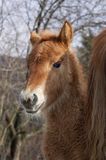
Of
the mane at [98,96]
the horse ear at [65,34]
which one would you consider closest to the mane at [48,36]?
the horse ear at [65,34]

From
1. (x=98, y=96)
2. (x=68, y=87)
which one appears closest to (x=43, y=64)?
(x=68, y=87)

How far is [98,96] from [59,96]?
3.99 ft

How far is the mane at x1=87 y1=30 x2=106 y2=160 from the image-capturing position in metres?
5.19

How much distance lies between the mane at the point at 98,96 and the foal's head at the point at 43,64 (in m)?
0.77

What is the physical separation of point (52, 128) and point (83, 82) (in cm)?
75

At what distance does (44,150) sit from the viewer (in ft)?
20.9

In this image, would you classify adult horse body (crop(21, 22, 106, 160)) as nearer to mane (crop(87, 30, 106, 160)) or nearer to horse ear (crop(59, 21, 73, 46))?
horse ear (crop(59, 21, 73, 46))

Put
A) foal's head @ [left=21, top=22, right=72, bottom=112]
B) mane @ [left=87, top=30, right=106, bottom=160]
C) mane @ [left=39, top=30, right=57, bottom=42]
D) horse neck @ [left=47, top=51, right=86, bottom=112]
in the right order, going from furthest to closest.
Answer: mane @ [left=39, top=30, right=57, bottom=42] < horse neck @ [left=47, top=51, right=86, bottom=112] < foal's head @ [left=21, top=22, right=72, bottom=112] < mane @ [left=87, top=30, right=106, bottom=160]

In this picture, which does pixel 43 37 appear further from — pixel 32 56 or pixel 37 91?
pixel 37 91

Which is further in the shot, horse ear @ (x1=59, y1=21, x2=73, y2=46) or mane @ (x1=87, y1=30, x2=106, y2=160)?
horse ear @ (x1=59, y1=21, x2=73, y2=46)

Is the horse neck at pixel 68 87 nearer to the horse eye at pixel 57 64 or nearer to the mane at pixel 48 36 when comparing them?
the horse eye at pixel 57 64

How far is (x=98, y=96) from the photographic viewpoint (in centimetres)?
523

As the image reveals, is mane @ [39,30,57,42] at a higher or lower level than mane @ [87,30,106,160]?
higher

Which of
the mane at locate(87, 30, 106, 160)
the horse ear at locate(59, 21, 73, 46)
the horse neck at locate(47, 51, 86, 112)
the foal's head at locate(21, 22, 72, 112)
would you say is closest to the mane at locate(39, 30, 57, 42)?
the foal's head at locate(21, 22, 72, 112)
